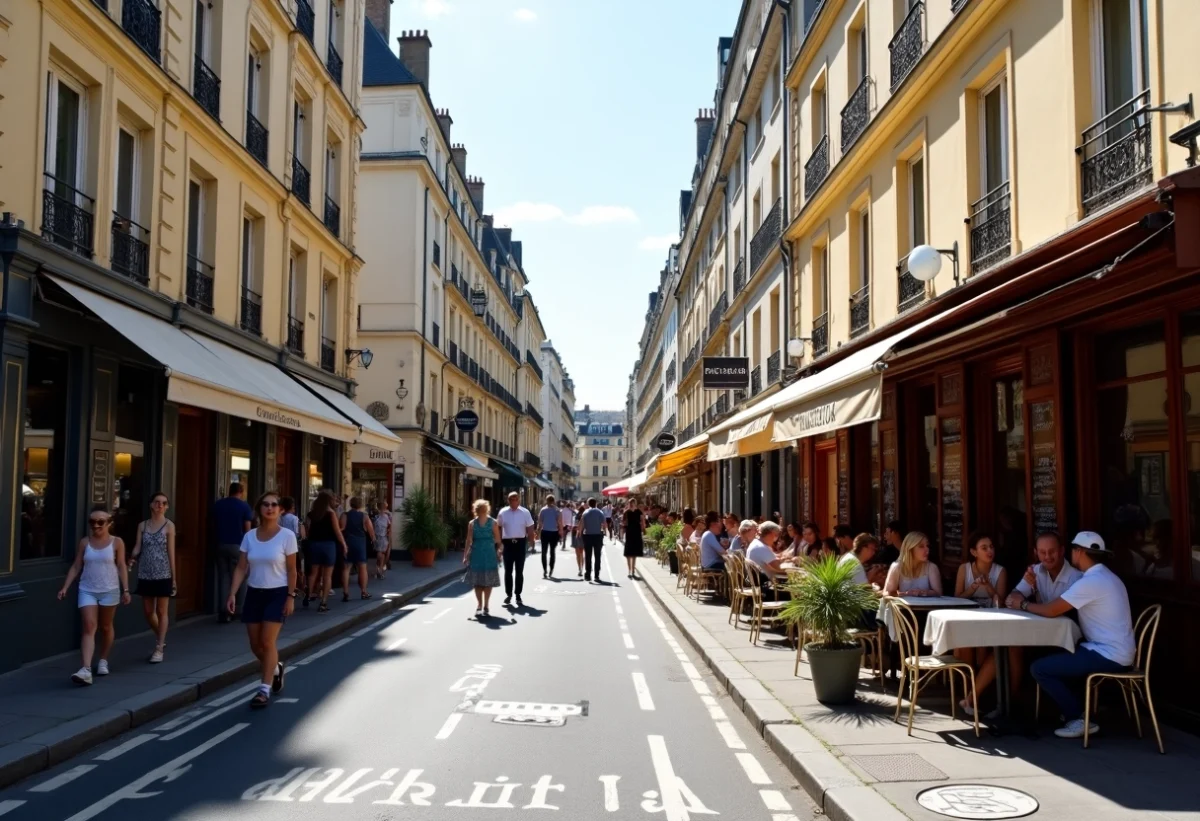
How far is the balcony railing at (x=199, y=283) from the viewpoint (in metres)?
14.1

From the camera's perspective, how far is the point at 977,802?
5.40 metres

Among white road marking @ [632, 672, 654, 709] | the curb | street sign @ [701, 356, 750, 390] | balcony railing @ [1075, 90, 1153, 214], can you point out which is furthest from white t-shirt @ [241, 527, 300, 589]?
street sign @ [701, 356, 750, 390]

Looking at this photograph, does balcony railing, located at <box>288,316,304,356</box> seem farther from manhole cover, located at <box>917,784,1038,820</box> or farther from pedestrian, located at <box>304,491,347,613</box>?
manhole cover, located at <box>917,784,1038,820</box>

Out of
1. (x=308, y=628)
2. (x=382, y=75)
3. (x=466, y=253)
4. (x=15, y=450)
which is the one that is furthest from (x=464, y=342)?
(x=15, y=450)

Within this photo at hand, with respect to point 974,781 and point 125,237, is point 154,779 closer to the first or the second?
point 974,781

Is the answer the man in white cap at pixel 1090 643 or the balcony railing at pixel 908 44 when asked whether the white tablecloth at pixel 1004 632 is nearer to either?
the man in white cap at pixel 1090 643

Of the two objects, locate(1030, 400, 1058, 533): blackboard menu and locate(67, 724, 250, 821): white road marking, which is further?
locate(1030, 400, 1058, 533): blackboard menu

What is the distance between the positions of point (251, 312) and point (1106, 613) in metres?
13.6

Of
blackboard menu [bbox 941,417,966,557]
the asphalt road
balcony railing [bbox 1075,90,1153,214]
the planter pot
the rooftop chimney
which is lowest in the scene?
the asphalt road

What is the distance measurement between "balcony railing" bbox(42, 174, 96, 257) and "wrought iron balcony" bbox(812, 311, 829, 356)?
11.3 metres

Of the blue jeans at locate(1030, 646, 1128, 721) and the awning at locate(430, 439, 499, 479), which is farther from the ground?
the awning at locate(430, 439, 499, 479)

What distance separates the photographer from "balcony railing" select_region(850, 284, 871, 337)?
48.8 feet

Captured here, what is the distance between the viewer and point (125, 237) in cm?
1205

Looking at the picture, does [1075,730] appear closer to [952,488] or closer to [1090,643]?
[1090,643]
